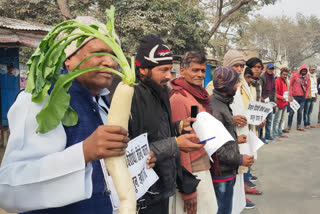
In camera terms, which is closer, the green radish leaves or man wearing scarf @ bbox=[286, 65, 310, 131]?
the green radish leaves

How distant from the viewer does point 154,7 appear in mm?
12602

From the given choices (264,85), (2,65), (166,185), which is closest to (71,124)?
(166,185)

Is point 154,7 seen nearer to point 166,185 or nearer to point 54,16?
point 54,16

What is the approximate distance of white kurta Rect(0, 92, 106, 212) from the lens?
101 cm

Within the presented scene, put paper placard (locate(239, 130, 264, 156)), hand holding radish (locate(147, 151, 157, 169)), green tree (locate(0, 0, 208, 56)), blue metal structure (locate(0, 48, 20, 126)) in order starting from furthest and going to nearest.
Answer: green tree (locate(0, 0, 208, 56))
blue metal structure (locate(0, 48, 20, 126))
paper placard (locate(239, 130, 264, 156))
hand holding radish (locate(147, 151, 157, 169))

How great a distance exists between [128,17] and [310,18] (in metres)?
49.8

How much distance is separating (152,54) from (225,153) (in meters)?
1.13

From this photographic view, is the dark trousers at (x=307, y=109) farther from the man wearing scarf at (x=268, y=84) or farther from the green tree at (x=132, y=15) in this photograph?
the green tree at (x=132, y=15)

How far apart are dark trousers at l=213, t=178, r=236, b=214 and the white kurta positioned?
1850 mm

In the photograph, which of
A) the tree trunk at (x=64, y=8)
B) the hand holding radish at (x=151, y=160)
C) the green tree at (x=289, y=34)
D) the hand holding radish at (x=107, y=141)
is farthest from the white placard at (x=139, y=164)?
the green tree at (x=289, y=34)

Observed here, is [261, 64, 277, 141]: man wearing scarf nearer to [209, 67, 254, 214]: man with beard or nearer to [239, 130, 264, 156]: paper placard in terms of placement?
[239, 130, 264, 156]: paper placard

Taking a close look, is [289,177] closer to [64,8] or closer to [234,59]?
[234,59]

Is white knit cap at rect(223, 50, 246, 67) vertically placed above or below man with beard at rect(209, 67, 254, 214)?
above

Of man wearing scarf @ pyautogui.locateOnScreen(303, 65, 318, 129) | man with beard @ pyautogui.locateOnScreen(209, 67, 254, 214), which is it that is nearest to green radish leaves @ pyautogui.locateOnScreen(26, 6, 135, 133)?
man with beard @ pyautogui.locateOnScreen(209, 67, 254, 214)
